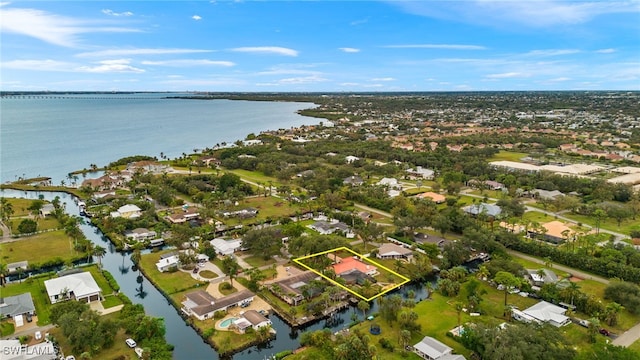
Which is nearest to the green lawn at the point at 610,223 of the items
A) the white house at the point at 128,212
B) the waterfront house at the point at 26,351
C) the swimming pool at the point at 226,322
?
the swimming pool at the point at 226,322

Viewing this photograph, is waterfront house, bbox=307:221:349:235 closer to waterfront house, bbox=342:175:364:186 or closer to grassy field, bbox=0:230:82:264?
waterfront house, bbox=342:175:364:186

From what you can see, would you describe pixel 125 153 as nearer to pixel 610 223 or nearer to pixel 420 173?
pixel 420 173

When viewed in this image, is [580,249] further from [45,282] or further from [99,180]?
[99,180]

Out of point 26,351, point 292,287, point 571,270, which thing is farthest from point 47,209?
point 571,270

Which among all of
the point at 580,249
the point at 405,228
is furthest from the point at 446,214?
the point at 580,249

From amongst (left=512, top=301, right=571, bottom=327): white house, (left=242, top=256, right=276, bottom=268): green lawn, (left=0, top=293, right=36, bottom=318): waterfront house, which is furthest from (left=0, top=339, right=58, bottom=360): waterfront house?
(left=512, top=301, right=571, bottom=327): white house

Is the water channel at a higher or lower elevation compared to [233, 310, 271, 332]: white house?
lower

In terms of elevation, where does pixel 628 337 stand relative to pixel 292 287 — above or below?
below
